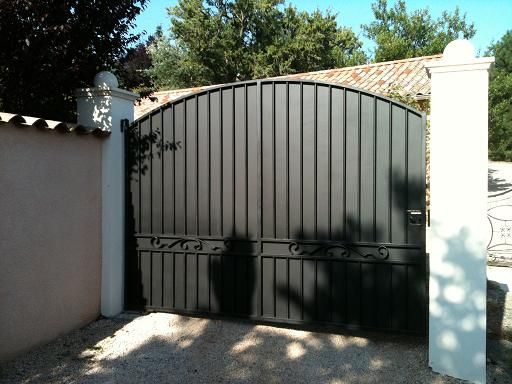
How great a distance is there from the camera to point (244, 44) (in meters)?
24.9

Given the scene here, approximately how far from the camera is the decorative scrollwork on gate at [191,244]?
3943 mm

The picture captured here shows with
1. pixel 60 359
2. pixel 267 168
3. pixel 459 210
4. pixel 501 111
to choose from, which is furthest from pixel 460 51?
pixel 501 111

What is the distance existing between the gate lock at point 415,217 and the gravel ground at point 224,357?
103 centimetres

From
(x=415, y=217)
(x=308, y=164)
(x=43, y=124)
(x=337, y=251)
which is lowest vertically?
(x=337, y=251)

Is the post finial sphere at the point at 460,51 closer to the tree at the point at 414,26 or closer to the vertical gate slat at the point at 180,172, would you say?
the vertical gate slat at the point at 180,172

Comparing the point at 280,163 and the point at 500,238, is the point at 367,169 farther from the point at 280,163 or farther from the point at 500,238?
the point at 500,238

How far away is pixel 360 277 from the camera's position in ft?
11.6

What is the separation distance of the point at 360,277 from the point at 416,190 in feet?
2.78

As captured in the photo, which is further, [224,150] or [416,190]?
[224,150]

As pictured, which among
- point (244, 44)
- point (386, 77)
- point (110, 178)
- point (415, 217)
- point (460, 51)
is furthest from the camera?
point (244, 44)

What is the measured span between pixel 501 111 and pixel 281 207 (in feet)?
Answer: 51.2

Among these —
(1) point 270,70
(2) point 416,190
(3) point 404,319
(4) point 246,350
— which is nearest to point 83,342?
(4) point 246,350

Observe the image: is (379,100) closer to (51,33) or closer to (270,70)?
(51,33)

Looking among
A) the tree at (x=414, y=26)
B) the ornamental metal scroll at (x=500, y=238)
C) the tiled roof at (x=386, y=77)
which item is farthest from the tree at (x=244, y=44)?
the ornamental metal scroll at (x=500, y=238)
